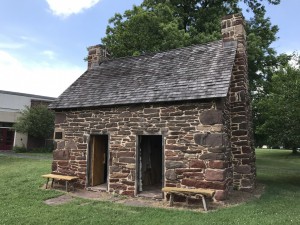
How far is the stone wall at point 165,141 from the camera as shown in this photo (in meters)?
8.16

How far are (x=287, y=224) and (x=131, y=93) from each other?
631 cm

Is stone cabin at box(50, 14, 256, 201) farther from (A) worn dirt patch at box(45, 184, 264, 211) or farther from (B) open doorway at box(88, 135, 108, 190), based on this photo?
(A) worn dirt patch at box(45, 184, 264, 211)

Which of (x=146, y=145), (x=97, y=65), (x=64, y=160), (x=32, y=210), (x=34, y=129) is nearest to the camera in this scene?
(x=32, y=210)

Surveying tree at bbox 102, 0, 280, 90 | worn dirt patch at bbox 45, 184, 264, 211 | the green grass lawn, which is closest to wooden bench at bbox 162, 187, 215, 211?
worn dirt patch at bbox 45, 184, 264, 211

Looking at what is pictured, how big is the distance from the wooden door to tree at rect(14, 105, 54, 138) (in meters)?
17.3

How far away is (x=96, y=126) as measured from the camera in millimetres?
10336

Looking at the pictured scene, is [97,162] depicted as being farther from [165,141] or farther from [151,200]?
[165,141]

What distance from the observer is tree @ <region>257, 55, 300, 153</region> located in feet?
36.1

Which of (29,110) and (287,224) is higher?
(29,110)

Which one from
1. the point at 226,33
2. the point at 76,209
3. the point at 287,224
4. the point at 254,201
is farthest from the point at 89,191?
the point at 226,33

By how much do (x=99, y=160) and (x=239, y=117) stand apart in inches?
219

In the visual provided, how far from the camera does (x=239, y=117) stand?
1005 cm

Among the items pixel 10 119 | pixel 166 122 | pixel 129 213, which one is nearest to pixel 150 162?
pixel 166 122

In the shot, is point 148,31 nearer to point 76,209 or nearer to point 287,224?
point 76,209
